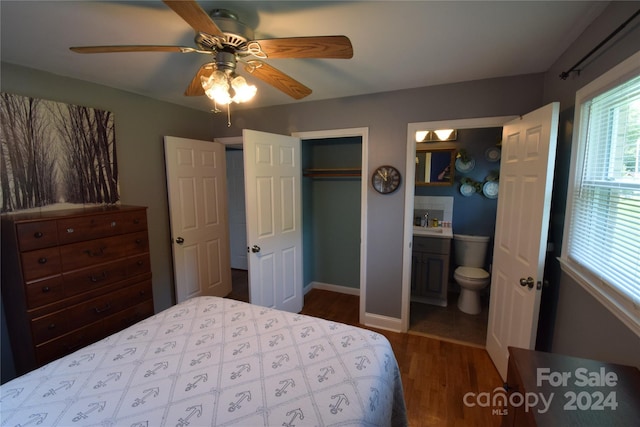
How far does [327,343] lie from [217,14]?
5.38 ft

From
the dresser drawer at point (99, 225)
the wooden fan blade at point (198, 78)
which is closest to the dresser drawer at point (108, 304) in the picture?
the dresser drawer at point (99, 225)

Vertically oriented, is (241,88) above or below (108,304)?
above

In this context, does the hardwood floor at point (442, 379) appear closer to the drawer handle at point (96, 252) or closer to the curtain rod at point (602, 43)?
the curtain rod at point (602, 43)

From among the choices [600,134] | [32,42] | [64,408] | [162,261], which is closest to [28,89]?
[32,42]

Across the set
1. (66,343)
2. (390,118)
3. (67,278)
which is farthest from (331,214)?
(66,343)

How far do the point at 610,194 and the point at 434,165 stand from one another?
7.51ft

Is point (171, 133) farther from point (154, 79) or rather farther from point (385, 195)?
point (385, 195)

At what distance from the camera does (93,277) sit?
6.17 feet

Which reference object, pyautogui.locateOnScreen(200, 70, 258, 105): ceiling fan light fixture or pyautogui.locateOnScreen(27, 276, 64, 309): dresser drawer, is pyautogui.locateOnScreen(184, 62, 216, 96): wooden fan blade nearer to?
pyautogui.locateOnScreen(200, 70, 258, 105): ceiling fan light fixture

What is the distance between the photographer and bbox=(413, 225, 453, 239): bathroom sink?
10.2 feet

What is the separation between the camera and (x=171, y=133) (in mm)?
2852

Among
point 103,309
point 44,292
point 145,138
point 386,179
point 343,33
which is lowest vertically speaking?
point 103,309

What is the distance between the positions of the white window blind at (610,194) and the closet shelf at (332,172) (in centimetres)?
203

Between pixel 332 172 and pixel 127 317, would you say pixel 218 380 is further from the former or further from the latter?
pixel 332 172
